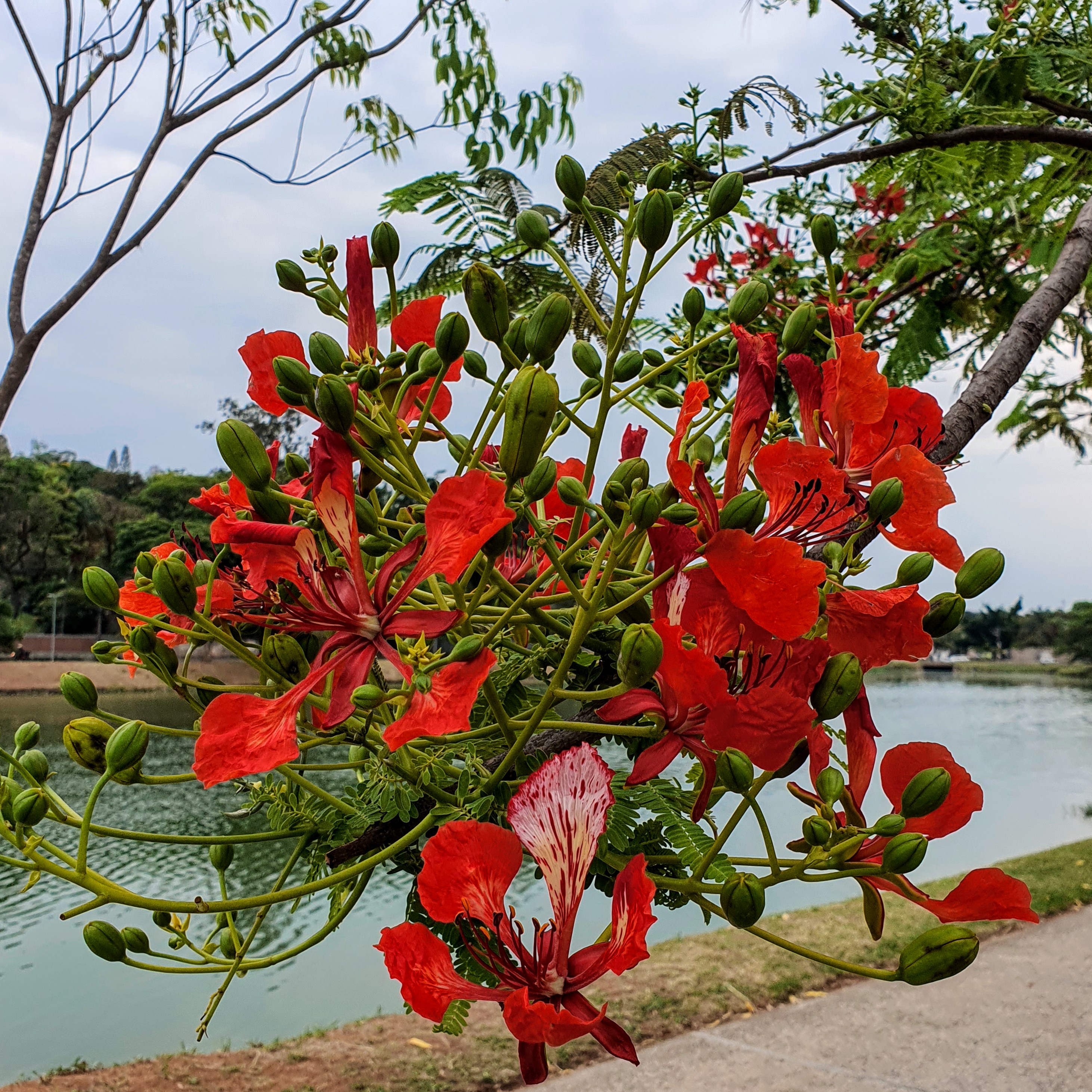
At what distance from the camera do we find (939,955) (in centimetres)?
61

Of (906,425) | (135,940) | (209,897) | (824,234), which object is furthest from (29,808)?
(209,897)

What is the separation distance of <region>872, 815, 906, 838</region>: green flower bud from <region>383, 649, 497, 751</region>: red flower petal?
275mm

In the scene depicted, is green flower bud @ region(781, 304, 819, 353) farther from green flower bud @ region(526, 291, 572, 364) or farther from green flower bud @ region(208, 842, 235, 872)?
green flower bud @ region(208, 842, 235, 872)

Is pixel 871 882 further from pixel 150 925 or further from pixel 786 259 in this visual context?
pixel 150 925

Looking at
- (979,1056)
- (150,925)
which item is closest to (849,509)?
(979,1056)

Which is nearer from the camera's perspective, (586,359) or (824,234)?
(586,359)

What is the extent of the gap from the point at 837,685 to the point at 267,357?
0.47 metres

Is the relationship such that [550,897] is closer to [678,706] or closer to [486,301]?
[678,706]

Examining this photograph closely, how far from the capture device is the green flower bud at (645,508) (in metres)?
0.53

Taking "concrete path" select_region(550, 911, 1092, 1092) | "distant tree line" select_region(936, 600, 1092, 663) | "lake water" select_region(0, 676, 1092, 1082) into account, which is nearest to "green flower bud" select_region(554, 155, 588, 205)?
"lake water" select_region(0, 676, 1092, 1082)

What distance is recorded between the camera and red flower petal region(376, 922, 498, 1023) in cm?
55

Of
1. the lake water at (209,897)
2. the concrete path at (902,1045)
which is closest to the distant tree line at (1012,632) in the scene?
the lake water at (209,897)

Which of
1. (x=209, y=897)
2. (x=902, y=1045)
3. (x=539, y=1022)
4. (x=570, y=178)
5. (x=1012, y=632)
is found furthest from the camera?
(x=1012, y=632)

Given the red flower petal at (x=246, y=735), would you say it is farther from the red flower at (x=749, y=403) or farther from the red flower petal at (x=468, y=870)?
the red flower at (x=749, y=403)
